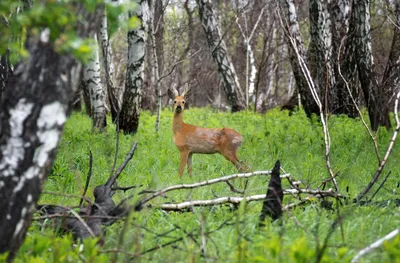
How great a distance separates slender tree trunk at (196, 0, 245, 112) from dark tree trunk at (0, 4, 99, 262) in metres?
16.4

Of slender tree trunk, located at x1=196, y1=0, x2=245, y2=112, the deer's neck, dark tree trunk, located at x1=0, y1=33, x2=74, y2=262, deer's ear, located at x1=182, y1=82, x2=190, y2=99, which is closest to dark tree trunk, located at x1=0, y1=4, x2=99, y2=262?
dark tree trunk, located at x1=0, y1=33, x2=74, y2=262

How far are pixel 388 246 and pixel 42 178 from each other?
185 cm

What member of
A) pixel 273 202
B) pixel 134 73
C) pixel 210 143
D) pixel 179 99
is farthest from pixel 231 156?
pixel 134 73

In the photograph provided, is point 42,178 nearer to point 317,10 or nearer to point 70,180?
point 70,180

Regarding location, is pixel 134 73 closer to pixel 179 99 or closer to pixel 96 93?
pixel 96 93

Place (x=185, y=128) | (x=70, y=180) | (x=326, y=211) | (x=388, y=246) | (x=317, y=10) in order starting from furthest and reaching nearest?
1. (x=317, y=10)
2. (x=185, y=128)
3. (x=70, y=180)
4. (x=326, y=211)
5. (x=388, y=246)

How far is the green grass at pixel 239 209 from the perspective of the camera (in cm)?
363

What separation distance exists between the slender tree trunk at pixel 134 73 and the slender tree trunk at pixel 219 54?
21.3 feet

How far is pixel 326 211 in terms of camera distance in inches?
195

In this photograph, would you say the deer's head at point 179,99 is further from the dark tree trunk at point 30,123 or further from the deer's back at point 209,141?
the dark tree trunk at point 30,123

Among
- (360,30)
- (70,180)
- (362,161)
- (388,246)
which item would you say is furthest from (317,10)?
(388,246)

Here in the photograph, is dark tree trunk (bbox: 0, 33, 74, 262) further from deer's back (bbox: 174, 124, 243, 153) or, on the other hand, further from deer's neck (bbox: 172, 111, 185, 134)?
deer's neck (bbox: 172, 111, 185, 134)

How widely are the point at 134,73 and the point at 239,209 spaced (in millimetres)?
9101

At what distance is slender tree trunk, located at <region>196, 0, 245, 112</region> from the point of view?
1966 cm
